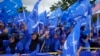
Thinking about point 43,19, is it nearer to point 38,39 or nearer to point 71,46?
point 38,39

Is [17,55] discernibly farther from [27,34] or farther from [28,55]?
[27,34]

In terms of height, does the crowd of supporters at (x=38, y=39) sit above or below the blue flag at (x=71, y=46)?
above

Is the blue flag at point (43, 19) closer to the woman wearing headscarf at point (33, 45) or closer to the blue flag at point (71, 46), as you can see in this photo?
the woman wearing headscarf at point (33, 45)

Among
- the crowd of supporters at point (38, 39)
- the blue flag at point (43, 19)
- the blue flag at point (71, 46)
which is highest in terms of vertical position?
the blue flag at point (43, 19)

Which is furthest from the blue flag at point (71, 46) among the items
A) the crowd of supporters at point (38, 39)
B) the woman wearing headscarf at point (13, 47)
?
the woman wearing headscarf at point (13, 47)

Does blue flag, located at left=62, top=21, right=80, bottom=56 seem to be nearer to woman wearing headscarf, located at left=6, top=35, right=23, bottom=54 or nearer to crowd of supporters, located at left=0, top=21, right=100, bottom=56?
crowd of supporters, located at left=0, top=21, right=100, bottom=56

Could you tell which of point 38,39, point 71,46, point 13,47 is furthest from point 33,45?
point 71,46

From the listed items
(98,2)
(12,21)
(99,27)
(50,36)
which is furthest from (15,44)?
(98,2)

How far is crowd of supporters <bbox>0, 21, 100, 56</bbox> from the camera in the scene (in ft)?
46.4

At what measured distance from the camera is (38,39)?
46.5 feet

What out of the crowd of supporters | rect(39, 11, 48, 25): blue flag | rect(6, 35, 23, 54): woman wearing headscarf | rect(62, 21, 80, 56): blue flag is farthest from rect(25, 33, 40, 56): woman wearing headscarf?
rect(62, 21, 80, 56): blue flag

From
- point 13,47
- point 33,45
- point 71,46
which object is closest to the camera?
point 71,46

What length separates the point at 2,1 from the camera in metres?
17.7

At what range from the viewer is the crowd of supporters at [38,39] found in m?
14.1
